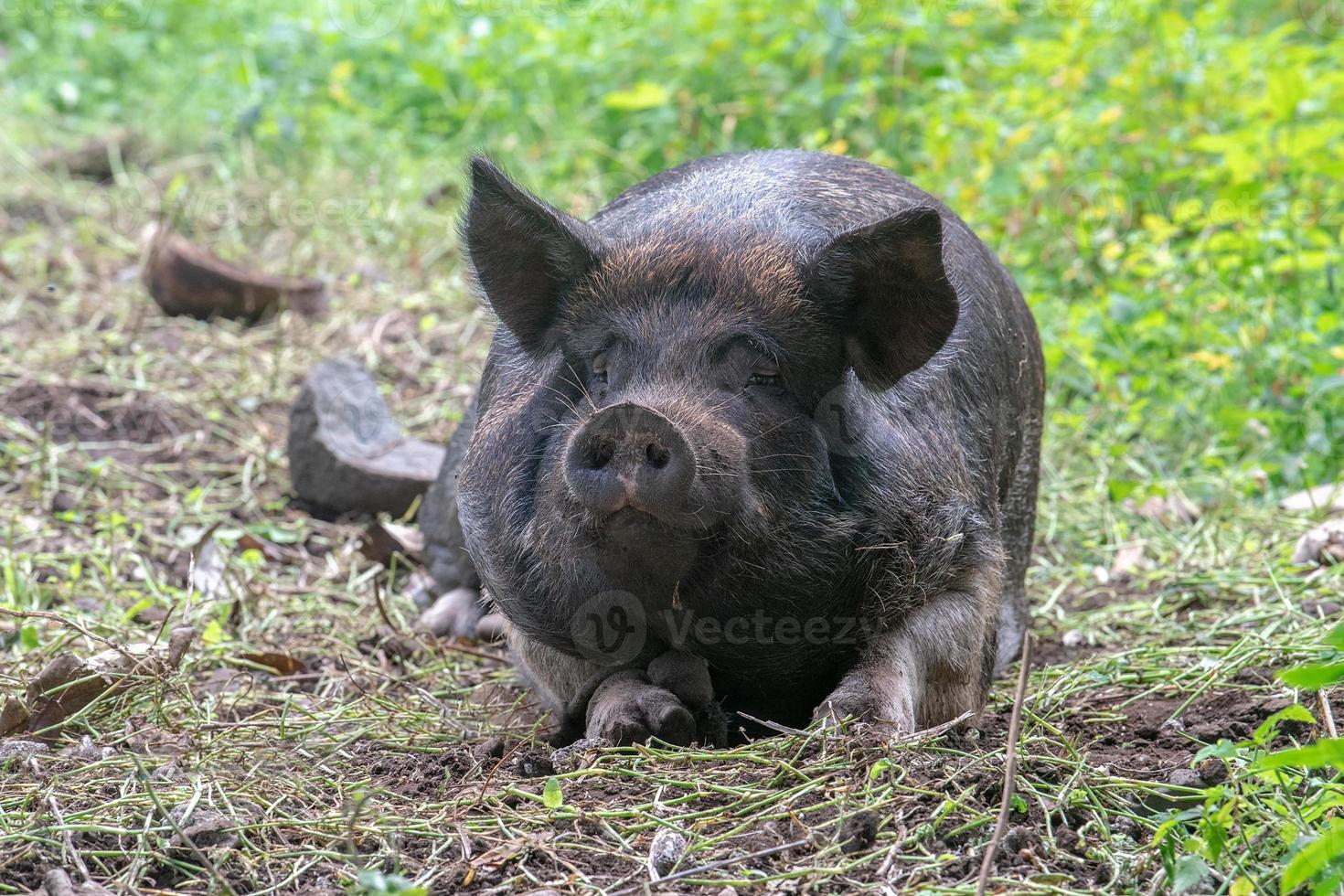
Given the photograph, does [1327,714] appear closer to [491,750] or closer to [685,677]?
[685,677]

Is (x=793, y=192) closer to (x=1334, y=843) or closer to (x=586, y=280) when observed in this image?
(x=586, y=280)

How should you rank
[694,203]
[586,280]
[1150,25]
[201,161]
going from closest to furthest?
[586,280] → [694,203] → [1150,25] → [201,161]

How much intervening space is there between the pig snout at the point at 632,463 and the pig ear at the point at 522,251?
93 cm

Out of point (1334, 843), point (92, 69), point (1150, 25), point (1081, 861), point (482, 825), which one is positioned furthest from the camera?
point (92, 69)

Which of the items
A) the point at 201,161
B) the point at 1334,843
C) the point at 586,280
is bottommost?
the point at 201,161

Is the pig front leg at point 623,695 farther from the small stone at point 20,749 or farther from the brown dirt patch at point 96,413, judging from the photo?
the brown dirt patch at point 96,413

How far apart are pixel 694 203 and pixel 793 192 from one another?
1.26ft

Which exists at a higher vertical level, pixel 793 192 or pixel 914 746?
pixel 793 192

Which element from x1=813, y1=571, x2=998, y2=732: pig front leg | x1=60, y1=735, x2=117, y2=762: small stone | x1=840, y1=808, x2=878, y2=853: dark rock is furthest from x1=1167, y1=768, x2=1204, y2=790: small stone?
x1=60, y1=735, x2=117, y2=762: small stone

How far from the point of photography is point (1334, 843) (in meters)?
2.80

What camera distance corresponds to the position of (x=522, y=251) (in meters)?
4.53

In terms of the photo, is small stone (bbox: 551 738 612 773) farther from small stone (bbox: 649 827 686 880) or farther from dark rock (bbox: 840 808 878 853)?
dark rock (bbox: 840 808 878 853)

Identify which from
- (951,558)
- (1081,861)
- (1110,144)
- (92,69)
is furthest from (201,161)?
(1081,861)

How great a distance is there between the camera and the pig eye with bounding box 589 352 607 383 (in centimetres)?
434
